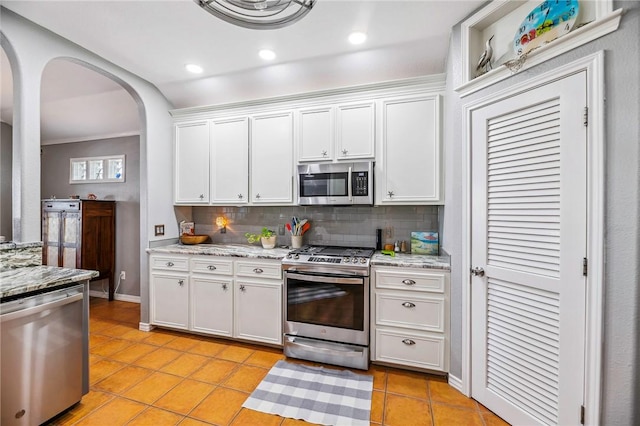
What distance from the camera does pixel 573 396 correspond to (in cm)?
142

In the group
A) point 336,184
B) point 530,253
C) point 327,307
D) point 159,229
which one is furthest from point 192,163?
point 530,253

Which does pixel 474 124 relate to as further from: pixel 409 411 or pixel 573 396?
pixel 409 411

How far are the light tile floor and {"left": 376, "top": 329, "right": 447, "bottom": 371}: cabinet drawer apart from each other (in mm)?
121

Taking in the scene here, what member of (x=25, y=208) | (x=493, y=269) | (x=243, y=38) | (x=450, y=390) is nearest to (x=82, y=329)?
(x=25, y=208)

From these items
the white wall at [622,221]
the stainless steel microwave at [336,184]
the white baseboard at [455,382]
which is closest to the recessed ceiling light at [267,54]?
the stainless steel microwave at [336,184]

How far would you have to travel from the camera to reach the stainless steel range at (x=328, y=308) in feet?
7.58

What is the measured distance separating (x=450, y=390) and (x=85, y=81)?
181 inches

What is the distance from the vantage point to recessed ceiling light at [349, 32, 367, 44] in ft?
7.04

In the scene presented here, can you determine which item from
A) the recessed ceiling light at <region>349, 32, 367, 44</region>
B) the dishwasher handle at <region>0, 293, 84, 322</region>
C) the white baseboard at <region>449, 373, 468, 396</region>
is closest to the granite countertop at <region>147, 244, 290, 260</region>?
the dishwasher handle at <region>0, 293, 84, 322</region>

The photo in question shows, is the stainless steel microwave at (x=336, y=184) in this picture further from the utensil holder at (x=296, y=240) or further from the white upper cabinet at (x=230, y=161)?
the white upper cabinet at (x=230, y=161)

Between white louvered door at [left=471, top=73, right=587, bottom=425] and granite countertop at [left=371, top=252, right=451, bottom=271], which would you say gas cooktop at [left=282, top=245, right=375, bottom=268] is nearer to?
granite countertop at [left=371, top=252, right=451, bottom=271]

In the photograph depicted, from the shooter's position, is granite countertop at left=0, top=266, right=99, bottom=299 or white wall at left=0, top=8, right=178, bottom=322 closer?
granite countertop at left=0, top=266, right=99, bottom=299

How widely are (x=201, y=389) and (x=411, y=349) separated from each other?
5.47 feet

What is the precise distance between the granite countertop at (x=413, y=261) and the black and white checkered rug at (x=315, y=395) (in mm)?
938
